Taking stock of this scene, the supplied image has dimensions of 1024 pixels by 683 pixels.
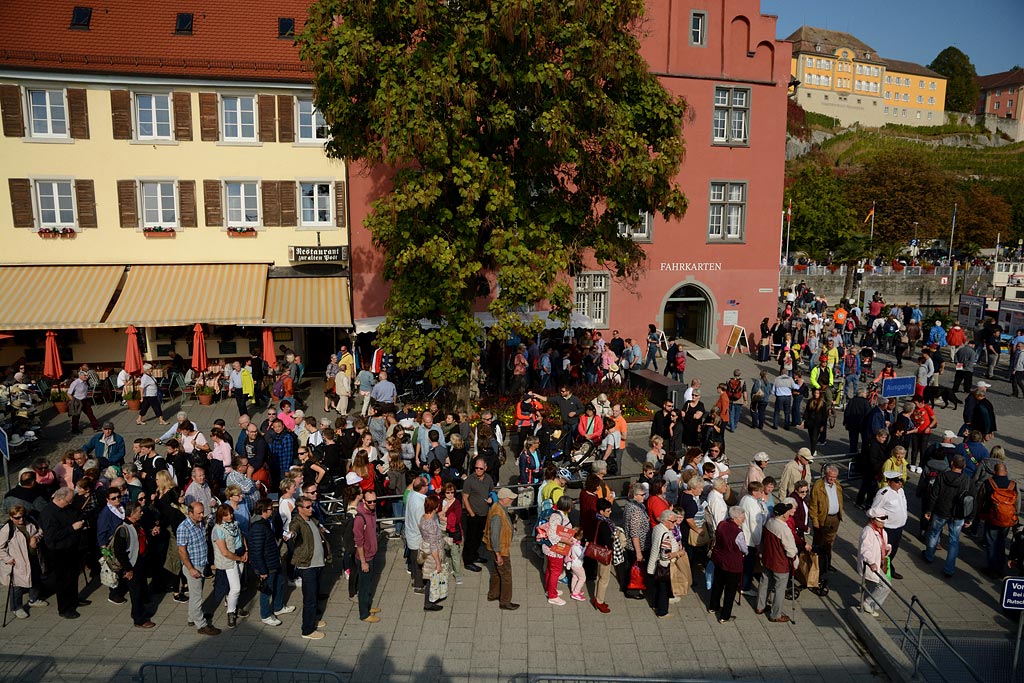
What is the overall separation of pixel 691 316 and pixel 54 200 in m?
22.6

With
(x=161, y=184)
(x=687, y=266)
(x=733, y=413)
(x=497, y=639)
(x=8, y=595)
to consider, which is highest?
(x=161, y=184)

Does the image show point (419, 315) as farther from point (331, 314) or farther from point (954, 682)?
point (954, 682)

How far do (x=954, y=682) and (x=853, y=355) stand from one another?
42.9 feet

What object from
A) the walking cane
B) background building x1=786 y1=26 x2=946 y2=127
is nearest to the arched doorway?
the walking cane

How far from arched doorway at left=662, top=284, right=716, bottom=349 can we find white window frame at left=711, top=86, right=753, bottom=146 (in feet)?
18.2

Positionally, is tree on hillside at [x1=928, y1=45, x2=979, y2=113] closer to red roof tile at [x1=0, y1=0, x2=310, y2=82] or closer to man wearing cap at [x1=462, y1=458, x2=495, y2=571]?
red roof tile at [x1=0, y1=0, x2=310, y2=82]

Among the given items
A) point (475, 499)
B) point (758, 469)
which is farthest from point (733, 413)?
point (475, 499)

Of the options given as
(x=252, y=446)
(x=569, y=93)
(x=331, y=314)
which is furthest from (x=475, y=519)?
(x=331, y=314)

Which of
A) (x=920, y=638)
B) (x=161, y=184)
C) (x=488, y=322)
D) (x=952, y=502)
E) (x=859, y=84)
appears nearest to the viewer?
(x=920, y=638)

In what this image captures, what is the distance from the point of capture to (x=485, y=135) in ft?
50.0

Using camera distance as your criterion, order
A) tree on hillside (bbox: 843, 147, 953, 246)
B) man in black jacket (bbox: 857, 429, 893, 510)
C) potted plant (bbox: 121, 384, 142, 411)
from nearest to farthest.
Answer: man in black jacket (bbox: 857, 429, 893, 510), potted plant (bbox: 121, 384, 142, 411), tree on hillside (bbox: 843, 147, 953, 246)

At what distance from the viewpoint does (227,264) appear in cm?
2264

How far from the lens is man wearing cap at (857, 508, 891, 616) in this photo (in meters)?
8.92

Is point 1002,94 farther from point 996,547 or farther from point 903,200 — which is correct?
point 996,547
